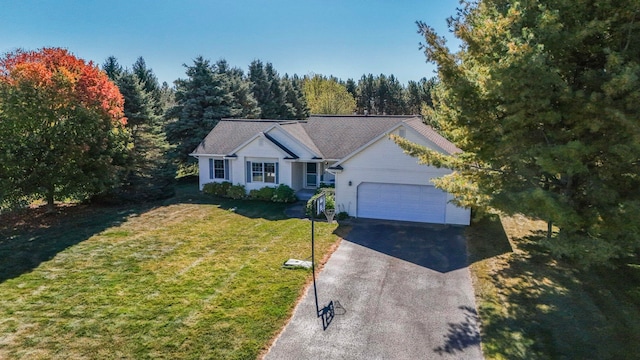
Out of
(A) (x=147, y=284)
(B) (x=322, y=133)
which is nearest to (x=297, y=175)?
(B) (x=322, y=133)

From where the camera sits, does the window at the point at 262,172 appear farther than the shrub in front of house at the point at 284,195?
Yes

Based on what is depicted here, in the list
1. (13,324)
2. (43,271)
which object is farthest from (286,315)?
(43,271)

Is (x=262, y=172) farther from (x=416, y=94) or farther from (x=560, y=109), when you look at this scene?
(x=416, y=94)

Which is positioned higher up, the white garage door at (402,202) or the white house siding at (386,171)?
the white house siding at (386,171)

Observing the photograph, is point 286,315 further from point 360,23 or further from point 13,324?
point 360,23

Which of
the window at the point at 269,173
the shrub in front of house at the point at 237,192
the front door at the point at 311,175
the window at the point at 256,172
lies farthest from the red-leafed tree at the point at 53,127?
the front door at the point at 311,175

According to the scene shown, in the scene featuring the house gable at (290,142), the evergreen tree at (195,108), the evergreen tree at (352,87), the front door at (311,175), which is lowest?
the front door at (311,175)

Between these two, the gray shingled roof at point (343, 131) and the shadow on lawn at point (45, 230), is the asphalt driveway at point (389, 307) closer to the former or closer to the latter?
the shadow on lawn at point (45, 230)

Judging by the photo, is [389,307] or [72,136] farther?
[72,136]
